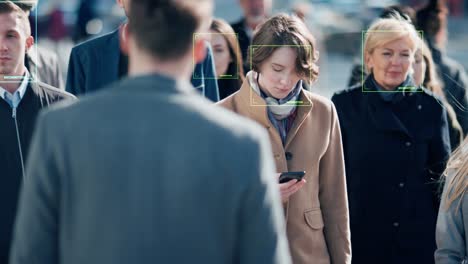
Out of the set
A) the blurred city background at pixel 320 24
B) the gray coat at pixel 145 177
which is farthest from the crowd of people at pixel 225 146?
the blurred city background at pixel 320 24

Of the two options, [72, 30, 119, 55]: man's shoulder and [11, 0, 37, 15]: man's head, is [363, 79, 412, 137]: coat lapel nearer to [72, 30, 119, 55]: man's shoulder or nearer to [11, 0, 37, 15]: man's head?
[72, 30, 119, 55]: man's shoulder

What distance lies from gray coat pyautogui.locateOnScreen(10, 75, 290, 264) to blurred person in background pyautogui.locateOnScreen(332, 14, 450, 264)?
2.60m

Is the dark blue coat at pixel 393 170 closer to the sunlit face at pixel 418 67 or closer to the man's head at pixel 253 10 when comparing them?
the sunlit face at pixel 418 67

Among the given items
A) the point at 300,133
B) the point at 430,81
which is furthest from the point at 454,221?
the point at 430,81

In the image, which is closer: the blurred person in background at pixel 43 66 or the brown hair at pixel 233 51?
the blurred person in background at pixel 43 66

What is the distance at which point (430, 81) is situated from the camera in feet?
19.5

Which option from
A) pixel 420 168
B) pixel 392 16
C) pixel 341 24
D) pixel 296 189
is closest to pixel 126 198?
pixel 296 189

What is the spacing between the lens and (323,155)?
166 inches

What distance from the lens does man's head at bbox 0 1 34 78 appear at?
4.08 m

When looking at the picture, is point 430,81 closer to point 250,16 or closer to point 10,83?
point 250,16

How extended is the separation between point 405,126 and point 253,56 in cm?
113

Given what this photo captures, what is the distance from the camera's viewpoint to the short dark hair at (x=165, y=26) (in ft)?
8.00

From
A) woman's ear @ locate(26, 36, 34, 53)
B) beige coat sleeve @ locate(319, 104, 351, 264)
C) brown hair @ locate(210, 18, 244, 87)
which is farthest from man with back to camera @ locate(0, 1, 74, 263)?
brown hair @ locate(210, 18, 244, 87)

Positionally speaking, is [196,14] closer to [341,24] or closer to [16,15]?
[16,15]
